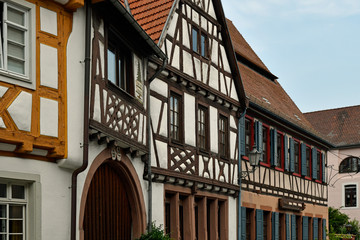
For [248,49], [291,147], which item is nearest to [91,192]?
[291,147]

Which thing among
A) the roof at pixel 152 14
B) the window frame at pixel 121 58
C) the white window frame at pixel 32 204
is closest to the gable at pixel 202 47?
the roof at pixel 152 14

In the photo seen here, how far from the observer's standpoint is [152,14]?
16234mm

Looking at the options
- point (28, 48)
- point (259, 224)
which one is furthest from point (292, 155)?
point (28, 48)

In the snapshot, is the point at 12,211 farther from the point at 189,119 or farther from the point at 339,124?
the point at 339,124

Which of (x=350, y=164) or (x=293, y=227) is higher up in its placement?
(x=350, y=164)

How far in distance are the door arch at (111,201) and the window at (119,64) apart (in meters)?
1.40

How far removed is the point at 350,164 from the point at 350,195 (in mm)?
2016

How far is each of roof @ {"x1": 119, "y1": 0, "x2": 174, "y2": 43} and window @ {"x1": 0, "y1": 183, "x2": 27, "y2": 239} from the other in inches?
269

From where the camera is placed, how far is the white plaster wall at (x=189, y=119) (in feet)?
54.6

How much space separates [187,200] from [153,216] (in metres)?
2.05

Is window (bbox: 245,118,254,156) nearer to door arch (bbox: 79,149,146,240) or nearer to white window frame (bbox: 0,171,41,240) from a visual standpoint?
door arch (bbox: 79,149,146,240)

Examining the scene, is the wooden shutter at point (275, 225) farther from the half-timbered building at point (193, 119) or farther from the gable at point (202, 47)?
the gable at point (202, 47)

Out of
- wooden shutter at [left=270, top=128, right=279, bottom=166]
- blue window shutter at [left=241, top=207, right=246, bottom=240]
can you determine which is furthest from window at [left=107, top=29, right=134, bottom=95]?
wooden shutter at [left=270, top=128, right=279, bottom=166]

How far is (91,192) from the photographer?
11.6m
